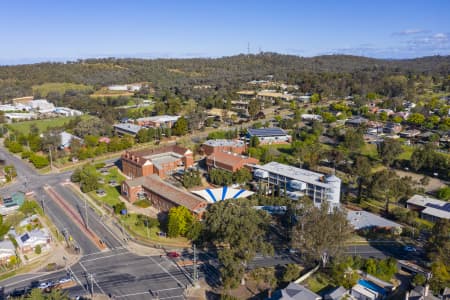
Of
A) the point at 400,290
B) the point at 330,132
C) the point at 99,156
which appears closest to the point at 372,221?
the point at 400,290

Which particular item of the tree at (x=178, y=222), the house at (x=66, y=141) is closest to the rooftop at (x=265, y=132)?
the house at (x=66, y=141)

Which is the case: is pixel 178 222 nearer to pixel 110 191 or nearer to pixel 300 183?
pixel 300 183

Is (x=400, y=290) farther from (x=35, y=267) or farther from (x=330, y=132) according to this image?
(x=330, y=132)

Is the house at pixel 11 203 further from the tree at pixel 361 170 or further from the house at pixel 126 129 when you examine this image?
the tree at pixel 361 170

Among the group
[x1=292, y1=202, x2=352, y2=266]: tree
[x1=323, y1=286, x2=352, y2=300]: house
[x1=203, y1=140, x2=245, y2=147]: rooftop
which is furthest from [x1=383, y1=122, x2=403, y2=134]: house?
[x1=323, y1=286, x2=352, y2=300]: house

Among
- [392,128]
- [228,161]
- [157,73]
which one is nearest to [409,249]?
[228,161]

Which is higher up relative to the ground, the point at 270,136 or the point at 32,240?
the point at 270,136
